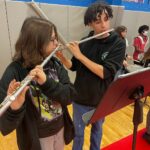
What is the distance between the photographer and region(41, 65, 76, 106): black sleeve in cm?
89

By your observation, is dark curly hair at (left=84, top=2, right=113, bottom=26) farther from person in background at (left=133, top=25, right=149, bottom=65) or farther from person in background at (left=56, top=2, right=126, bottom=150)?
person in background at (left=133, top=25, right=149, bottom=65)

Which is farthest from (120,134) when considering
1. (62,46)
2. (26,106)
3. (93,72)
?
(26,106)

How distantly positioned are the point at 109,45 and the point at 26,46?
49 cm

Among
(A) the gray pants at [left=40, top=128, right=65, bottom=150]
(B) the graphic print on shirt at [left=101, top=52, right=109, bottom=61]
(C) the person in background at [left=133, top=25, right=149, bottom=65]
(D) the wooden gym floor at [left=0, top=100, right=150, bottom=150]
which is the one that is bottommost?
(D) the wooden gym floor at [left=0, top=100, right=150, bottom=150]

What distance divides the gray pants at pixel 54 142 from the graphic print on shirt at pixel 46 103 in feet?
0.34

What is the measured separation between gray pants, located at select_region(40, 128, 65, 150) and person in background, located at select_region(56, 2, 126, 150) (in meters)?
0.25

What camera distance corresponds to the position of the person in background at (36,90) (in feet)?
2.79

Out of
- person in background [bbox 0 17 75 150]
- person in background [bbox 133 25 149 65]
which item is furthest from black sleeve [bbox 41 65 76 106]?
person in background [bbox 133 25 149 65]

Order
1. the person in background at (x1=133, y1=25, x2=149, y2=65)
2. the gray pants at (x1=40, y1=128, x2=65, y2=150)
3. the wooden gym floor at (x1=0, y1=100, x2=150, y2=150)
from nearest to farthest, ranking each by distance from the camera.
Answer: the gray pants at (x1=40, y1=128, x2=65, y2=150), the wooden gym floor at (x1=0, y1=100, x2=150, y2=150), the person in background at (x1=133, y1=25, x2=149, y2=65)

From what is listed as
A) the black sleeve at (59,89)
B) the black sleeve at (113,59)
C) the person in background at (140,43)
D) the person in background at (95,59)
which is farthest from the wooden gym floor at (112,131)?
the person in background at (140,43)

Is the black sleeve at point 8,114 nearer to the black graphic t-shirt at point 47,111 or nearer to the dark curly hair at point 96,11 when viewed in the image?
the black graphic t-shirt at point 47,111

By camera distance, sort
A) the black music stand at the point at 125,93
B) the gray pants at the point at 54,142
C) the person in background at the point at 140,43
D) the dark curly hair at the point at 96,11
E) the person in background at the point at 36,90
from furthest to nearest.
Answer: the person in background at the point at 140,43
the dark curly hair at the point at 96,11
the gray pants at the point at 54,142
the person in background at the point at 36,90
the black music stand at the point at 125,93

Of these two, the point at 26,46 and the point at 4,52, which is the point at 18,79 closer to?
the point at 26,46

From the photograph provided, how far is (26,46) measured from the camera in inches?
34.9
